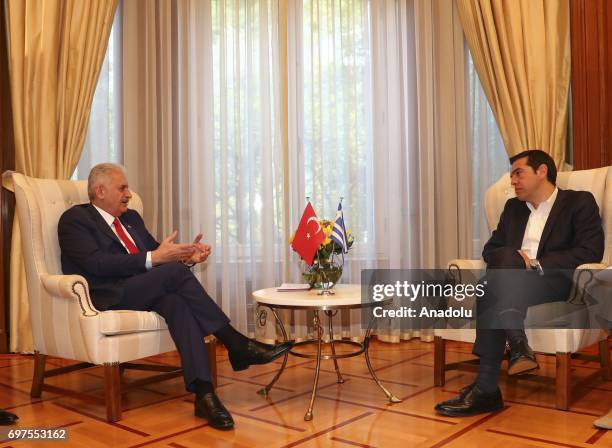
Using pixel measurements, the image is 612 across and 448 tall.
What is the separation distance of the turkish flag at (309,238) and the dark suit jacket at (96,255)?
2.42 feet

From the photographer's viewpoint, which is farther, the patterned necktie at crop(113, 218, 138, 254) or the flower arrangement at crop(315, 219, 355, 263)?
the patterned necktie at crop(113, 218, 138, 254)

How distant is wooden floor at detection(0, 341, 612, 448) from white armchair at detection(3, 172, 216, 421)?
0.13 metres

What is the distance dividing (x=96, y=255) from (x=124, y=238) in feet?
0.88

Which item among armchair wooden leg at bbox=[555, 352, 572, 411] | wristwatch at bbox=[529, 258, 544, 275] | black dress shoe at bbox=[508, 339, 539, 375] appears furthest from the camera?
wristwatch at bbox=[529, 258, 544, 275]

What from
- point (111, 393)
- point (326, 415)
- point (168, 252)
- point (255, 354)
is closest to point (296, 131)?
point (168, 252)

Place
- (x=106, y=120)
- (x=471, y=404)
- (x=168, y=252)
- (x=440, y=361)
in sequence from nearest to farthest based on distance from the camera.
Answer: (x=471, y=404) → (x=168, y=252) → (x=440, y=361) → (x=106, y=120)

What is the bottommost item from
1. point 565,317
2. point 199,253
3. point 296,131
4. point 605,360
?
point 605,360

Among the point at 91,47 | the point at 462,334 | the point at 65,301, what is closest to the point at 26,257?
the point at 65,301

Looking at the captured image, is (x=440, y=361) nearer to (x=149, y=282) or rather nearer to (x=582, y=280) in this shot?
(x=582, y=280)

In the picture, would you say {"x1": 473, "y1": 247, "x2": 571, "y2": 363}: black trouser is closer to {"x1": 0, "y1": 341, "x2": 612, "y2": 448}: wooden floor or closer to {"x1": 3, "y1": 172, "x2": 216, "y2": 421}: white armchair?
{"x1": 0, "y1": 341, "x2": 612, "y2": 448}: wooden floor

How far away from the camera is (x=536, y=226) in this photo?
3.24 metres

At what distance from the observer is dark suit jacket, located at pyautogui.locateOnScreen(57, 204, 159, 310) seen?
296 centimetres

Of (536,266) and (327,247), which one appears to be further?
(327,247)

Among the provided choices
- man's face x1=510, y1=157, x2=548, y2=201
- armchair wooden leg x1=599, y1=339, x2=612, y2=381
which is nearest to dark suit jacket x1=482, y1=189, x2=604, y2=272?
man's face x1=510, y1=157, x2=548, y2=201
